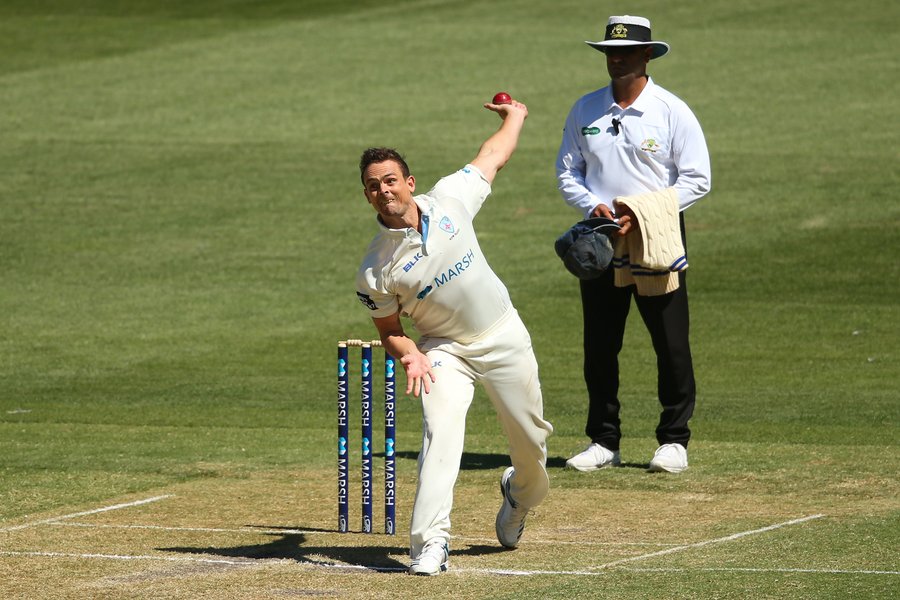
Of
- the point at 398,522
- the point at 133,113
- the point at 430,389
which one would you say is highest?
the point at 133,113

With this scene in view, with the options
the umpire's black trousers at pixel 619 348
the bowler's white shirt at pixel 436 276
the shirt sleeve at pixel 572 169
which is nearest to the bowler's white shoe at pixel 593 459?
the umpire's black trousers at pixel 619 348

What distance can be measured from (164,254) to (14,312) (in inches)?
106

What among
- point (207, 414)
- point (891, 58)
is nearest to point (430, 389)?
point (207, 414)

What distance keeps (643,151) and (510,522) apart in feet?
9.89

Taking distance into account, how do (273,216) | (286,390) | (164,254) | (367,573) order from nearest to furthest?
(367,573), (286,390), (164,254), (273,216)

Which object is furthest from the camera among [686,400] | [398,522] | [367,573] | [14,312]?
[14,312]

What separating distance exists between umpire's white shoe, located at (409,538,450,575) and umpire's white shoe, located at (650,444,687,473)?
2.82 meters

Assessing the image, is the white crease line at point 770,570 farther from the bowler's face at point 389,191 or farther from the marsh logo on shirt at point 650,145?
A: the marsh logo on shirt at point 650,145

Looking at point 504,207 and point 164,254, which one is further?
point 504,207

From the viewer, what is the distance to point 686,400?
995cm

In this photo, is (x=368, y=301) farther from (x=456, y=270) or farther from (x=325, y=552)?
(x=325, y=552)

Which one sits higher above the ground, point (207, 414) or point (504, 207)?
point (504, 207)

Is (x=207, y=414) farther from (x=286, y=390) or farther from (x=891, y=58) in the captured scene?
(x=891, y=58)

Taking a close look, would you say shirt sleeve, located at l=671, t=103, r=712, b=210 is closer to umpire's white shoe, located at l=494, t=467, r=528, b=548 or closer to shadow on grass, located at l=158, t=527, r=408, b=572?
umpire's white shoe, located at l=494, t=467, r=528, b=548
